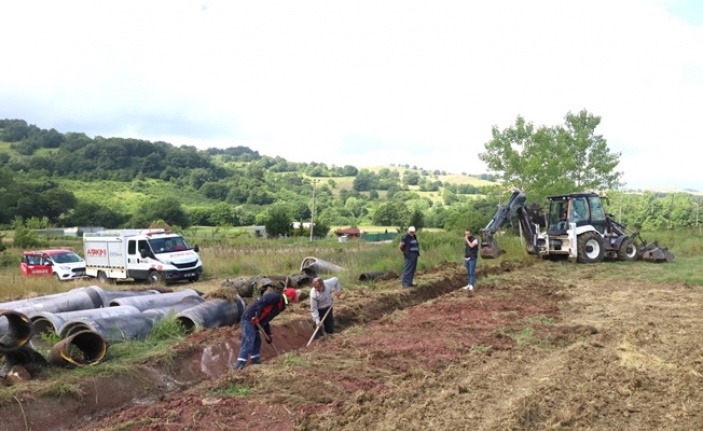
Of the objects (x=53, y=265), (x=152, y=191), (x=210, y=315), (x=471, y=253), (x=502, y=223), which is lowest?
(x=53, y=265)

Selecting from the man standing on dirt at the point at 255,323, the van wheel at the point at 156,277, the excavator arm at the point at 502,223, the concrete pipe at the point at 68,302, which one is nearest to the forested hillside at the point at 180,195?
the excavator arm at the point at 502,223

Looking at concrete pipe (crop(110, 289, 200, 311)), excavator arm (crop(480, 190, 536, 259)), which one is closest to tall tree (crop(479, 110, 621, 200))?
excavator arm (crop(480, 190, 536, 259))

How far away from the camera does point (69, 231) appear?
65.2m

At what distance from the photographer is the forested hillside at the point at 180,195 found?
75.2m

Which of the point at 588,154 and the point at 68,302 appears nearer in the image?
the point at 68,302

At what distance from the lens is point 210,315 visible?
37.5ft

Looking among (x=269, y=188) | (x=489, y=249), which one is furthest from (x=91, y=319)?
(x=269, y=188)

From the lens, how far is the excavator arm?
822 inches

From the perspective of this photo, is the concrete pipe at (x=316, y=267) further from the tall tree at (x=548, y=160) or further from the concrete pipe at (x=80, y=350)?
the tall tree at (x=548, y=160)

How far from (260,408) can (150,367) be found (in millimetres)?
3007

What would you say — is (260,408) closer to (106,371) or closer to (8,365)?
(106,371)

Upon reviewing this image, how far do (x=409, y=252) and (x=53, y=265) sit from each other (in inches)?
640

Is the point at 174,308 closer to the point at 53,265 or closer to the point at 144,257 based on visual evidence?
the point at 144,257

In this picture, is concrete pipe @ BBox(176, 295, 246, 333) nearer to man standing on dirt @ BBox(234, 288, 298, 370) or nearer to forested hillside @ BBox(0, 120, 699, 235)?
man standing on dirt @ BBox(234, 288, 298, 370)
